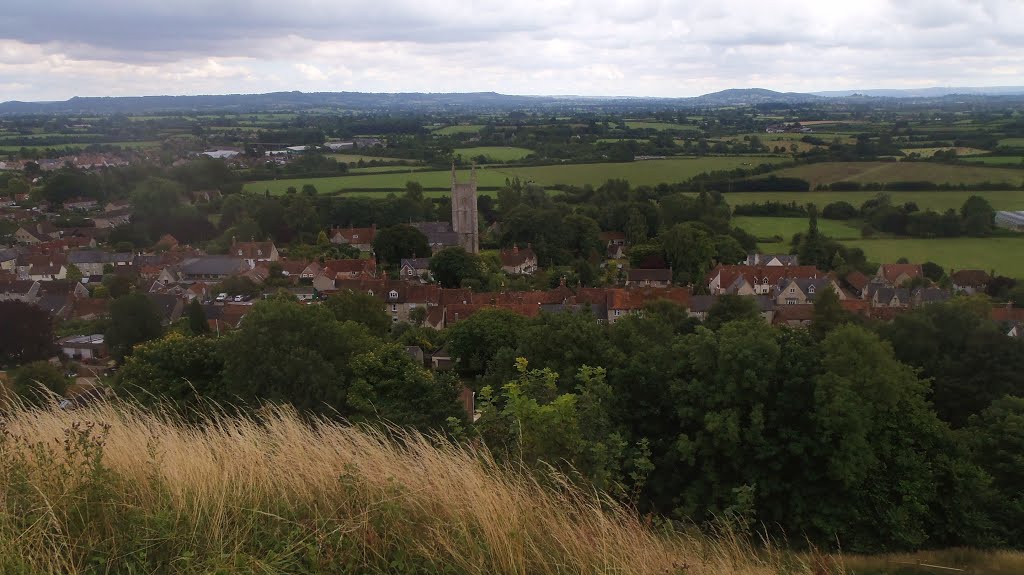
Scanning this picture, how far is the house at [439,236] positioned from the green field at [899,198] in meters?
27.6

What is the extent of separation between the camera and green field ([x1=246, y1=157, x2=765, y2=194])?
8006 cm

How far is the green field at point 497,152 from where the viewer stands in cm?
10444

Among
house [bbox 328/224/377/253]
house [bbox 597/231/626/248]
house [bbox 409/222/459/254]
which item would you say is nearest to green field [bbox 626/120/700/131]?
house [bbox 597/231/626/248]

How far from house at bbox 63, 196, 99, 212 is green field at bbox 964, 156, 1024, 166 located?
307ft

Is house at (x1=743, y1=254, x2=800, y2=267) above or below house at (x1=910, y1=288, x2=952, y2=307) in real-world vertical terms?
below

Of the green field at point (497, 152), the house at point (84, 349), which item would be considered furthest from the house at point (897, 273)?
the green field at point (497, 152)

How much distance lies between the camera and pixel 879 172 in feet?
258

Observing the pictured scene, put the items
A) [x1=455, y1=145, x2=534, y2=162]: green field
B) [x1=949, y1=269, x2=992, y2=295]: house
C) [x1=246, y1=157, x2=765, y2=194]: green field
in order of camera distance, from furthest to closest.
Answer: [x1=455, y1=145, x2=534, y2=162]: green field
[x1=246, y1=157, x2=765, y2=194]: green field
[x1=949, y1=269, x2=992, y2=295]: house

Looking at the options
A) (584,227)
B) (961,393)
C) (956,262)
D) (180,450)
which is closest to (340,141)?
(584,227)

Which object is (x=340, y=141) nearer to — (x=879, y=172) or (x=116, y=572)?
(x=879, y=172)

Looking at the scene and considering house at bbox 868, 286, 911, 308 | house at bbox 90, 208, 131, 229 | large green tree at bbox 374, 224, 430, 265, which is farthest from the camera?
house at bbox 90, 208, 131, 229

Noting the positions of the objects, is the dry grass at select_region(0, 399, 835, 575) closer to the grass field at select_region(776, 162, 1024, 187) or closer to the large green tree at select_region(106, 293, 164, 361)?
the large green tree at select_region(106, 293, 164, 361)

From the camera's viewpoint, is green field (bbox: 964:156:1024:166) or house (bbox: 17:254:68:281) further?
green field (bbox: 964:156:1024:166)

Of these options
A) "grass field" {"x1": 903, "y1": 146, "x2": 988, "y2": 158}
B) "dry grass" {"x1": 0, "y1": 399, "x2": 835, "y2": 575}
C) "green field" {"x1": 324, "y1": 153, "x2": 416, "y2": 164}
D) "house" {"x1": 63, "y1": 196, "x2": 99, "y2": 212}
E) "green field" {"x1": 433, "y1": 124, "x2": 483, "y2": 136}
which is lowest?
"house" {"x1": 63, "y1": 196, "x2": 99, "y2": 212}
